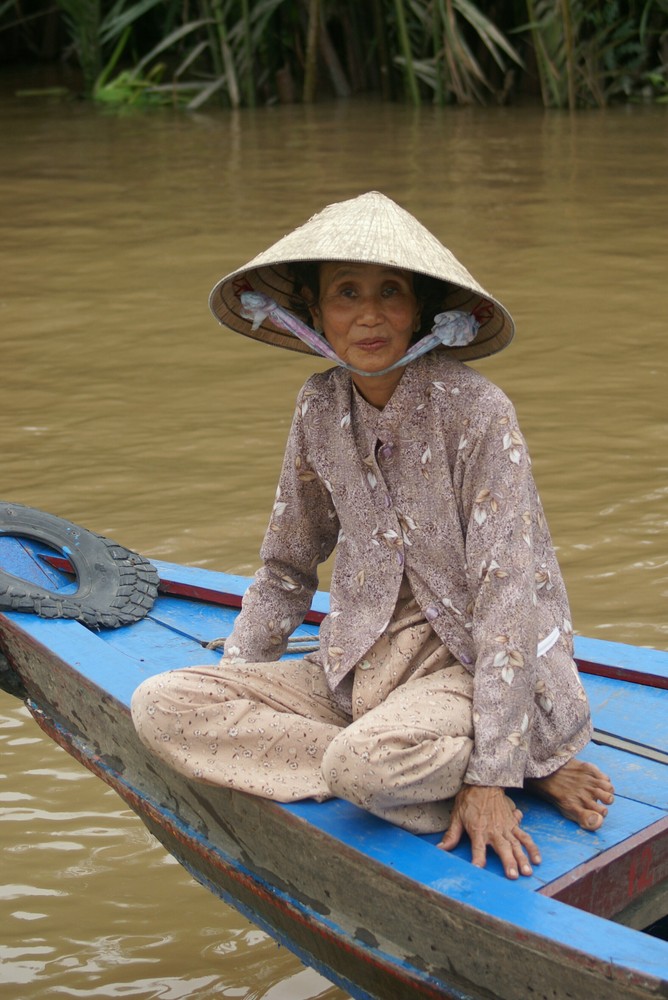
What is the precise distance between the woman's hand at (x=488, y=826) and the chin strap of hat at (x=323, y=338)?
58cm

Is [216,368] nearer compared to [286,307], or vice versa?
[286,307]

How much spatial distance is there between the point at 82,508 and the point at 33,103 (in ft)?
27.0

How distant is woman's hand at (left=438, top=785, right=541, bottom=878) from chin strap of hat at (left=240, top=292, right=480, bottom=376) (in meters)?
0.58

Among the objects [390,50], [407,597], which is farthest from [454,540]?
[390,50]

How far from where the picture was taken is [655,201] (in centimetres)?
718

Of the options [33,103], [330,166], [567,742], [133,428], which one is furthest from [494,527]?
[33,103]

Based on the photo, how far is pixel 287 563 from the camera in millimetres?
2223

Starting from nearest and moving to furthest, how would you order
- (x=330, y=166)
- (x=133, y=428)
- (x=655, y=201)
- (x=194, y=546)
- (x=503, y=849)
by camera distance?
(x=503, y=849) → (x=194, y=546) → (x=133, y=428) → (x=655, y=201) → (x=330, y=166)

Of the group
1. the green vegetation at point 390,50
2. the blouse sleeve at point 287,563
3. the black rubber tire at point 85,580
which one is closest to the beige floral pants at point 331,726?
the blouse sleeve at point 287,563

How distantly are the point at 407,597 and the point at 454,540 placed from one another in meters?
0.12

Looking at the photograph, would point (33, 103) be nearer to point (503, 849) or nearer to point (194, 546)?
point (194, 546)

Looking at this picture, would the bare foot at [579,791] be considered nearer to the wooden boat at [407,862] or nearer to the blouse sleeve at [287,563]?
the wooden boat at [407,862]

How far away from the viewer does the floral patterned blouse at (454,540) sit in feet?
6.17

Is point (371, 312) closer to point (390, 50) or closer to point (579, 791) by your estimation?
point (579, 791)
